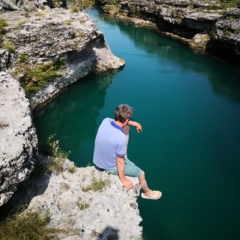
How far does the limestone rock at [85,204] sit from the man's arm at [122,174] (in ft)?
1.08

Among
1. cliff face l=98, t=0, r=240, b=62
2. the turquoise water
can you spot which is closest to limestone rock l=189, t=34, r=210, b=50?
cliff face l=98, t=0, r=240, b=62

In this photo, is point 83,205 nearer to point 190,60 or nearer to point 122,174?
point 122,174

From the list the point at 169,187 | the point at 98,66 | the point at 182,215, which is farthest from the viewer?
the point at 98,66

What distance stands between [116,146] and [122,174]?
92cm

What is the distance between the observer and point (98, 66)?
2273 cm

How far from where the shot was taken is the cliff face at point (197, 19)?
27203 millimetres

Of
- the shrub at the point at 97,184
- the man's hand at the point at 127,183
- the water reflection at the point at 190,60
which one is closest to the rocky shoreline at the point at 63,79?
the shrub at the point at 97,184

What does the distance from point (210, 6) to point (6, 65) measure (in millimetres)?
27873

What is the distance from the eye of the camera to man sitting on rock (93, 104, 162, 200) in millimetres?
6688

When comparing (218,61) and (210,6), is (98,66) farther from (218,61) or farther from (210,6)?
(210,6)

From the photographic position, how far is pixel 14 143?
6453mm

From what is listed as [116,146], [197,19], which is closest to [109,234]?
[116,146]

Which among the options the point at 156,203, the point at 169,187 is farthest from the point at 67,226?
the point at 169,187

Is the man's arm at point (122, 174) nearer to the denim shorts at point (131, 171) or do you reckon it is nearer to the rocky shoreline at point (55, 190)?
the denim shorts at point (131, 171)
